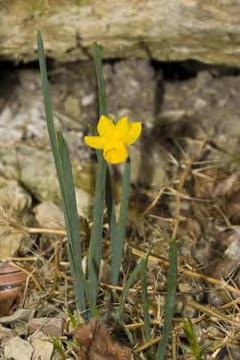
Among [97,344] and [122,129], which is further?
[97,344]

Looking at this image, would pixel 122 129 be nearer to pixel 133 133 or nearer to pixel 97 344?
pixel 133 133

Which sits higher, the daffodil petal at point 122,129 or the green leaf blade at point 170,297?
the daffodil petal at point 122,129

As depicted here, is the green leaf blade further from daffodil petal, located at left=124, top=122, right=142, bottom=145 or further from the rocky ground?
daffodil petal, located at left=124, top=122, right=142, bottom=145

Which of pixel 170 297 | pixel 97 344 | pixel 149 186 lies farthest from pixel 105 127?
pixel 149 186

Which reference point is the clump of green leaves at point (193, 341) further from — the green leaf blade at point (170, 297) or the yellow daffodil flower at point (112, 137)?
the yellow daffodil flower at point (112, 137)

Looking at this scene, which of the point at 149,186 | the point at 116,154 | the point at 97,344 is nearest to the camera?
the point at 116,154

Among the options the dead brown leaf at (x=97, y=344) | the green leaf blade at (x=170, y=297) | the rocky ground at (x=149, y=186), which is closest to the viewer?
the green leaf blade at (x=170, y=297)

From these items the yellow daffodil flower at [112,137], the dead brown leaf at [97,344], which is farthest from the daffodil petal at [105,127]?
the dead brown leaf at [97,344]
